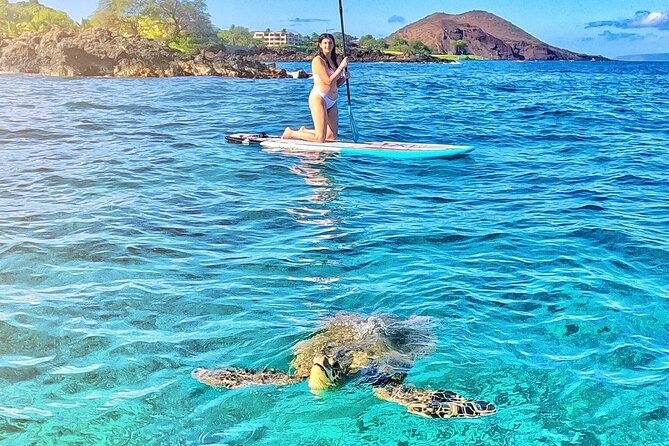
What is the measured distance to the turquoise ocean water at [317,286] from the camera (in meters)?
5.33

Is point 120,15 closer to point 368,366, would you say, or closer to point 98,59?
point 98,59

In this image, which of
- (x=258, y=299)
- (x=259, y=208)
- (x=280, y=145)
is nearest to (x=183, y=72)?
(x=280, y=145)

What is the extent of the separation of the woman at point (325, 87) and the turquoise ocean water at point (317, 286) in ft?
3.76

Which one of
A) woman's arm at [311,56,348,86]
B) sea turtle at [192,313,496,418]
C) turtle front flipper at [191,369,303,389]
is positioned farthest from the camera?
woman's arm at [311,56,348,86]

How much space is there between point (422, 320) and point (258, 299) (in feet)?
6.14

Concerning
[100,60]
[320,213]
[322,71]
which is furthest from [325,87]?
[100,60]

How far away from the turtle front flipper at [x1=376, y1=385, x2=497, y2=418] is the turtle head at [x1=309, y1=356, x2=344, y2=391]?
0.37 metres

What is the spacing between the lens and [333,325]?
267 inches

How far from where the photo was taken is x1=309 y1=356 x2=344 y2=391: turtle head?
5.63m

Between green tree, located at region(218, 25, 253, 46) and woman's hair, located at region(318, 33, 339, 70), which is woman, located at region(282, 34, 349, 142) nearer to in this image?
woman's hair, located at region(318, 33, 339, 70)

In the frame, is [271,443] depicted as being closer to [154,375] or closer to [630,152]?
[154,375]

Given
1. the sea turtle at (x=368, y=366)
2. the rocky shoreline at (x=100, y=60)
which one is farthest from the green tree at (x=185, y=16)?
the sea turtle at (x=368, y=366)

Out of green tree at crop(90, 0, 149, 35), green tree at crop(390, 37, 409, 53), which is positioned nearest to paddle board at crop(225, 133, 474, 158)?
green tree at crop(90, 0, 149, 35)

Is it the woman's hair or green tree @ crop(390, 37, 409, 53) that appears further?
green tree @ crop(390, 37, 409, 53)
